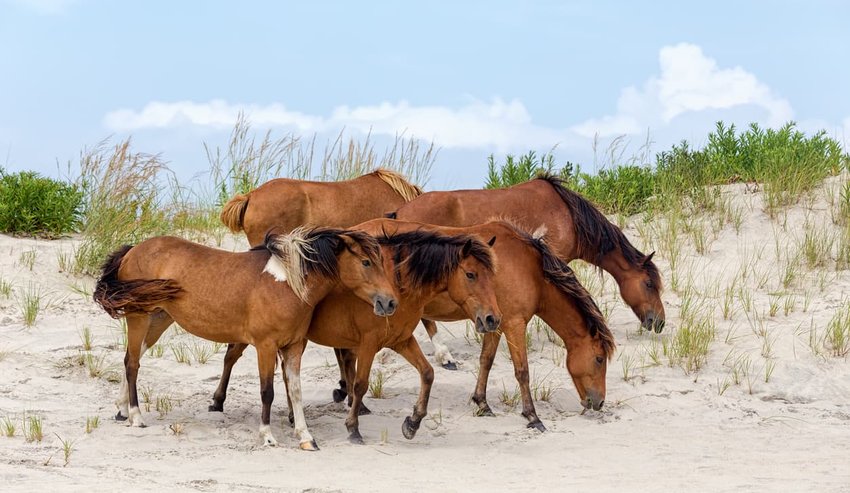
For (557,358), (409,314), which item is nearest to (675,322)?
(557,358)

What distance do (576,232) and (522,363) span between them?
2018mm

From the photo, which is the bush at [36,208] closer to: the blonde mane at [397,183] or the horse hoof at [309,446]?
the blonde mane at [397,183]

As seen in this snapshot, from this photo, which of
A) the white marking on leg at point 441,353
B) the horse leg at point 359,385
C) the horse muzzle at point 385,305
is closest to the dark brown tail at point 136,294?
the horse leg at point 359,385

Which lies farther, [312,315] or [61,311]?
[61,311]

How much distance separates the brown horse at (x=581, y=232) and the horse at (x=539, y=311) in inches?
47.3

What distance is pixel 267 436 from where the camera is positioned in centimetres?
720

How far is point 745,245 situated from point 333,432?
6.48 m

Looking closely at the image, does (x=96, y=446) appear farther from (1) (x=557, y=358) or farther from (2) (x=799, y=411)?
(2) (x=799, y=411)

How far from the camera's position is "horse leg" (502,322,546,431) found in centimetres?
798

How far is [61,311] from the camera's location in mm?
10953

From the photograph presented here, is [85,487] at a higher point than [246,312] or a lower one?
lower

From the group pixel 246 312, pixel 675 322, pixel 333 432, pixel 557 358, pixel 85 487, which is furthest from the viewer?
pixel 675 322

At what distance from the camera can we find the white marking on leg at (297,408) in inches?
280

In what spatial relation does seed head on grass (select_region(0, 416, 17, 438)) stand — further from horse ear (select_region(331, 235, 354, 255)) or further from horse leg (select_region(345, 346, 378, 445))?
horse ear (select_region(331, 235, 354, 255))
